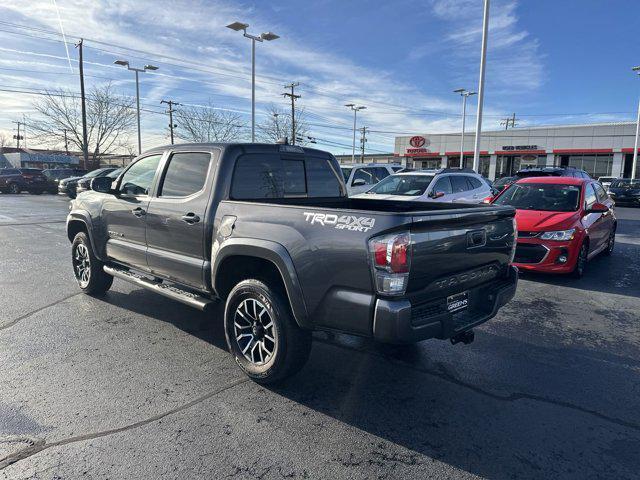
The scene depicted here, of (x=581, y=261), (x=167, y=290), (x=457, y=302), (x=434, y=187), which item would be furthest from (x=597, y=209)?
(x=167, y=290)

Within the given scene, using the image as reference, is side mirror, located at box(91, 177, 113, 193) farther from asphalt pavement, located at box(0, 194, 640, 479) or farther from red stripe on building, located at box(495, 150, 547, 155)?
Result: red stripe on building, located at box(495, 150, 547, 155)

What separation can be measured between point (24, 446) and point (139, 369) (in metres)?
1.14

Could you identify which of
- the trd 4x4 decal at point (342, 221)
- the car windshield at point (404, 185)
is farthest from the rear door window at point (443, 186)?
the trd 4x4 decal at point (342, 221)

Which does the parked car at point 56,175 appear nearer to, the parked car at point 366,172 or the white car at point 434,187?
the parked car at point 366,172

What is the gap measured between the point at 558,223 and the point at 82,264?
709 cm

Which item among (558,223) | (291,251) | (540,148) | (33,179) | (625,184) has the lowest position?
(33,179)

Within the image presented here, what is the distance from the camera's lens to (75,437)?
2.92 metres

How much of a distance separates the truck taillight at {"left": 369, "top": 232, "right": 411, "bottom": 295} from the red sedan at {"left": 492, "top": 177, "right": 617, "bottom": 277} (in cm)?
505

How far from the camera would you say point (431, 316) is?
125 inches

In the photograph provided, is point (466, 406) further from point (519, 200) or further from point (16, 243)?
point (16, 243)

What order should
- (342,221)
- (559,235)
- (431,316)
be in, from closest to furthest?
(342,221)
(431,316)
(559,235)

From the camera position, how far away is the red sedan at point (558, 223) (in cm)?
711

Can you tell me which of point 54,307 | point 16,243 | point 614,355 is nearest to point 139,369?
point 54,307

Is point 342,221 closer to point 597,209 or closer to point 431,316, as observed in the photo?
point 431,316
